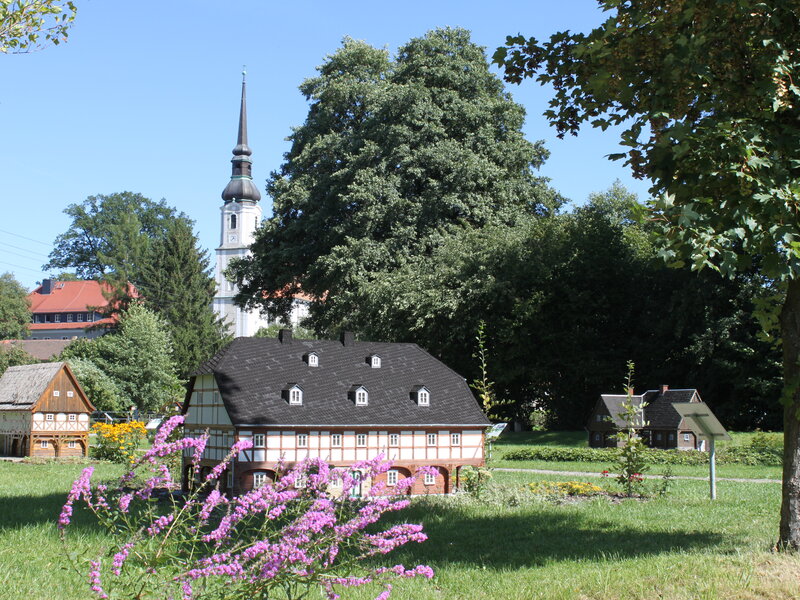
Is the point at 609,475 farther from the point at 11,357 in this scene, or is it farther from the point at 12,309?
the point at 12,309

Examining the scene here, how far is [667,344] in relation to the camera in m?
41.7

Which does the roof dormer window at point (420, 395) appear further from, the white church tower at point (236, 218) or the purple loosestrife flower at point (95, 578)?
the white church tower at point (236, 218)

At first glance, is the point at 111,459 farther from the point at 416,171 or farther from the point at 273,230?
the point at 416,171

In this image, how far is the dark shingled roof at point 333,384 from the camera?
24.0 meters

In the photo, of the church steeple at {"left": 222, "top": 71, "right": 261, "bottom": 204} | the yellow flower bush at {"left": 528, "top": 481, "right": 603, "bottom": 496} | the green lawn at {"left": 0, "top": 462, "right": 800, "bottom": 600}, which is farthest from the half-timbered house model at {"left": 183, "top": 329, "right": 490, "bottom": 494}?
the church steeple at {"left": 222, "top": 71, "right": 261, "bottom": 204}

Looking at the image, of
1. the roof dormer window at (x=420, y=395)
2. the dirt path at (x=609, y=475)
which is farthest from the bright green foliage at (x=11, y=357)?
the roof dormer window at (x=420, y=395)

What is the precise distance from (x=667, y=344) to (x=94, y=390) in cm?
3568

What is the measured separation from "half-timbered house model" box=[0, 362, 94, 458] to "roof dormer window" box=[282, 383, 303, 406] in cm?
2113

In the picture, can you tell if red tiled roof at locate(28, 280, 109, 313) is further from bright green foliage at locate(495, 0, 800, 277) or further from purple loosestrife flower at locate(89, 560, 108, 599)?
purple loosestrife flower at locate(89, 560, 108, 599)

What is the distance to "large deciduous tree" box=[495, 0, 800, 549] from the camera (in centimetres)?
934

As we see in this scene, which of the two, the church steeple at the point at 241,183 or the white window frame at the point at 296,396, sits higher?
the church steeple at the point at 241,183

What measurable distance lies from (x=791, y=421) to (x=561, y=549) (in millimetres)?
3540

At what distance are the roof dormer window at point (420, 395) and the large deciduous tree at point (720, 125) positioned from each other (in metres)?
15.4

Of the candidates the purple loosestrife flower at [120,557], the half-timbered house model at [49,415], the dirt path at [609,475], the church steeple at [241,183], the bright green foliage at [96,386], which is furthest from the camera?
the church steeple at [241,183]
